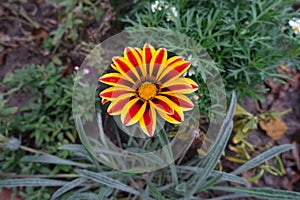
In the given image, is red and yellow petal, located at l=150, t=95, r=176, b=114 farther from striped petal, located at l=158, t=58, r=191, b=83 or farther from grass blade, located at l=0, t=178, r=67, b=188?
grass blade, located at l=0, t=178, r=67, b=188

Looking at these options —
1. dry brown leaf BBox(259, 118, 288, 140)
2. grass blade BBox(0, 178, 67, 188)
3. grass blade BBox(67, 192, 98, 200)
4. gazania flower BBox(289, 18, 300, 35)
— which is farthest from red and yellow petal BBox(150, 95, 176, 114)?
dry brown leaf BBox(259, 118, 288, 140)


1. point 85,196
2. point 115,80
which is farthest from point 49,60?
point 115,80

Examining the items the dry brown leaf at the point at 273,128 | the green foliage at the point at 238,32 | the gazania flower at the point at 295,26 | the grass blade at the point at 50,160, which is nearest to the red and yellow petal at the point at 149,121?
the green foliage at the point at 238,32

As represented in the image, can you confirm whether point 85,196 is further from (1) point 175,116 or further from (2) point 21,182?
(1) point 175,116

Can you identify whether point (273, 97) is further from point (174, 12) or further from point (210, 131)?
point (174, 12)

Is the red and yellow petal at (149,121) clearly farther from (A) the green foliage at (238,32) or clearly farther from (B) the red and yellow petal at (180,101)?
(A) the green foliage at (238,32)

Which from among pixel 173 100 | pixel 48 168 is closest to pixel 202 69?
pixel 173 100
